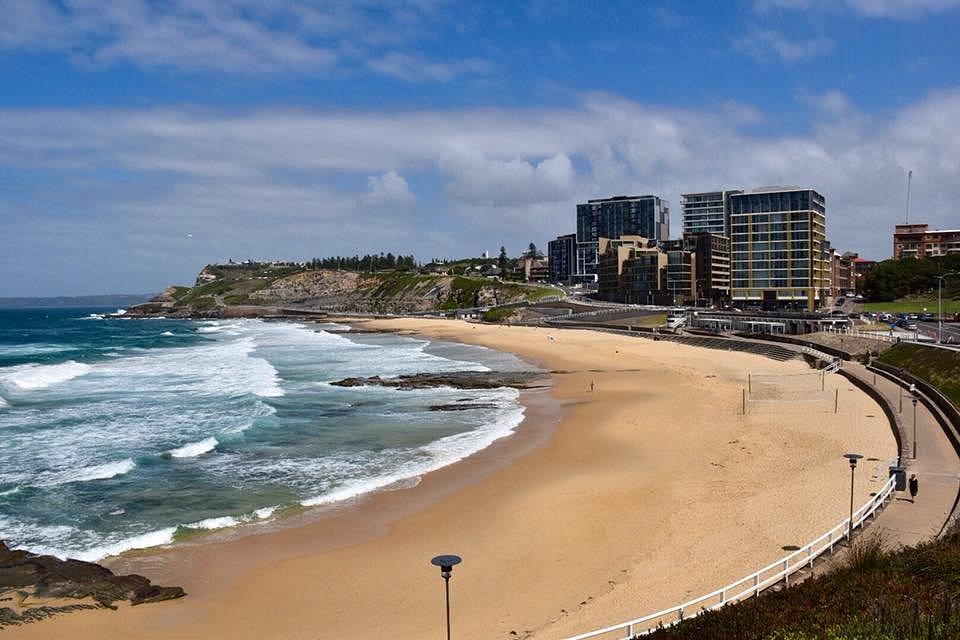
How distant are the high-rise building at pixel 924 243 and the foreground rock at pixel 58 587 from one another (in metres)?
164

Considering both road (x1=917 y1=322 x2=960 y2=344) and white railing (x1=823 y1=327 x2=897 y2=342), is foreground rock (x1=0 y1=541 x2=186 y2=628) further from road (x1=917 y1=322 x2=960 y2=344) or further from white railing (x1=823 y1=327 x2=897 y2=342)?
white railing (x1=823 y1=327 x2=897 y2=342)

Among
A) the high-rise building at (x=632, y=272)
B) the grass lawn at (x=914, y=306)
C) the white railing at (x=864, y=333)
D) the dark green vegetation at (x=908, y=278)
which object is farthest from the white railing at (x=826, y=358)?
the high-rise building at (x=632, y=272)

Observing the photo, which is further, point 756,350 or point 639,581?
point 756,350

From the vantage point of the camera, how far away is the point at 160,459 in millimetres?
27953

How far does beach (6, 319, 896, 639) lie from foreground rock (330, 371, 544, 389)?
43.5ft

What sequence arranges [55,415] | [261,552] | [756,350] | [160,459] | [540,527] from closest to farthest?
1. [261,552]
2. [540,527]
3. [160,459]
4. [55,415]
5. [756,350]

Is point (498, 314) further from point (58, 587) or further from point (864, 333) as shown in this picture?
point (58, 587)

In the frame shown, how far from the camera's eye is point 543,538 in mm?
19391

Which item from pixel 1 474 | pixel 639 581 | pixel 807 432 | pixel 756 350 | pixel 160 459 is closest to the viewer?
pixel 639 581

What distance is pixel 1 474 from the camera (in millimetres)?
25766

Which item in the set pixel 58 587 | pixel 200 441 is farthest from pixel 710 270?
pixel 58 587

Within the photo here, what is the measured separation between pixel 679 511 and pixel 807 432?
40.9ft

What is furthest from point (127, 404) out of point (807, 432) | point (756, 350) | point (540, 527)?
point (756, 350)

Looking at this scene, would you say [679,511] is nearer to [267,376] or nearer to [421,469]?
[421,469]
